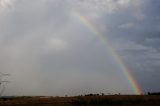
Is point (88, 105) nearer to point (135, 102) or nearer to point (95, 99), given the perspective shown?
point (95, 99)

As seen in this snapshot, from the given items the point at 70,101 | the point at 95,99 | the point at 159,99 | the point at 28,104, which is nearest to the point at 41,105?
the point at 28,104

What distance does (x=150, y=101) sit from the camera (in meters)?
50.2

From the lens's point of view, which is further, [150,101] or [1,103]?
[150,101]

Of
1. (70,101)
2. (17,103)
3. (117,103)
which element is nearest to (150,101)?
(117,103)

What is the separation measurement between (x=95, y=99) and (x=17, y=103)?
1180 centimetres

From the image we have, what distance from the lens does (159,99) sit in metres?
50.4

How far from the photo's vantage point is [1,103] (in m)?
45.2

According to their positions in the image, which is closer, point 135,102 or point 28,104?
point 28,104

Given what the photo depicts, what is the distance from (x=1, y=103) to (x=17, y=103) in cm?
215

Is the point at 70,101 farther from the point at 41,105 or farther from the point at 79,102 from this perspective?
the point at 41,105

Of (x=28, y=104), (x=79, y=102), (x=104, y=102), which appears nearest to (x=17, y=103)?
(x=28, y=104)

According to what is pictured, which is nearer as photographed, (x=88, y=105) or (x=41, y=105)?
(x=41, y=105)

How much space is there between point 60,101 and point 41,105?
3.29 meters

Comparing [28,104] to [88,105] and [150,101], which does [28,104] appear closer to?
[88,105]
